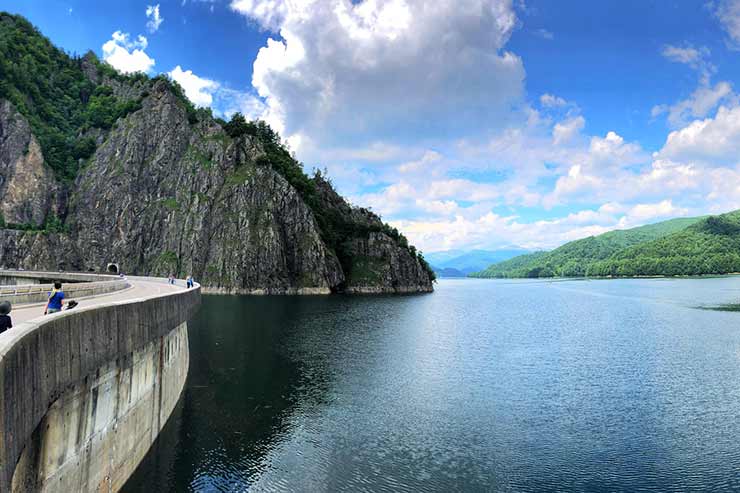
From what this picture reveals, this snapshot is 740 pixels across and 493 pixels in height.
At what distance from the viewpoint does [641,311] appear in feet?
298

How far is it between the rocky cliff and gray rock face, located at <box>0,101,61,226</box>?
0.32 m

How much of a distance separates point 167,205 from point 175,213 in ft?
16.5

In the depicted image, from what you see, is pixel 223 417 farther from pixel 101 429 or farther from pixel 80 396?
pixel 80 396

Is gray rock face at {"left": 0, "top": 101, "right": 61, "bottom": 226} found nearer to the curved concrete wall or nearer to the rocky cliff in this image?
the rocky cliff

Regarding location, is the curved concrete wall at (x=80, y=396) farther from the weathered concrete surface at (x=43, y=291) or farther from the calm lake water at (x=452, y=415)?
the weathered concrete surface at (x=43, y=291)

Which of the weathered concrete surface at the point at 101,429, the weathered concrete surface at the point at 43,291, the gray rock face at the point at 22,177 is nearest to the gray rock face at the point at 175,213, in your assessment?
the gray rock face at the point at 22,177

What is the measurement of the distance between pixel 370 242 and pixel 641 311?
97.3 meters

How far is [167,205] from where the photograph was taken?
153750mm

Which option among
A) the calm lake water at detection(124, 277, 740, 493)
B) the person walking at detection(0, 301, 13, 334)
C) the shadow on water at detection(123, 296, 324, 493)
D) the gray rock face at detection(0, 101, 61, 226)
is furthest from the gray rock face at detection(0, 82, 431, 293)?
the person walking at detection(0, 301, 13, 334)

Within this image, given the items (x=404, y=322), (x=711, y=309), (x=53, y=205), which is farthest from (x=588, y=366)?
(x=53, y=205)

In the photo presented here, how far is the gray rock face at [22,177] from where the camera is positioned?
140750mm

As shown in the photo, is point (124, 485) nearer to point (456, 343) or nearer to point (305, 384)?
point (305, 384)

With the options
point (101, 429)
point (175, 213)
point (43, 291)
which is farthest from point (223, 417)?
point (175, 213)

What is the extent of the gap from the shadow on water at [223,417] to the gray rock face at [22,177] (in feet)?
400
